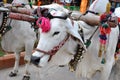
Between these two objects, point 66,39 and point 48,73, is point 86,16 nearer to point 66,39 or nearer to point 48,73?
point 66,39

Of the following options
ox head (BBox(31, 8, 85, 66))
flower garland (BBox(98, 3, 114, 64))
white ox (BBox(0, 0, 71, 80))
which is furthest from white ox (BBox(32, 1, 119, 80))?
white ox (BBox(0, 0, 71, 80))

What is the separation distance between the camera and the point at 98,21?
279 centimetres

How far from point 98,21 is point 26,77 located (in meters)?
1.99

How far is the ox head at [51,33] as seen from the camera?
256cm

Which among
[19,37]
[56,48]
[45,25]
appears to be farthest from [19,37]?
[45,25]

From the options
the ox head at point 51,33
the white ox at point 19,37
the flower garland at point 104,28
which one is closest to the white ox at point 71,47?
the ox head at point 51,33

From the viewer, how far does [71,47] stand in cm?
289

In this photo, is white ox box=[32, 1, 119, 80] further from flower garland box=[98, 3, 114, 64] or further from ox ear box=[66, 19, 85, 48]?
flower garland box=[98, 3, 114, 64]

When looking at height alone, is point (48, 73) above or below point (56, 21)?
below

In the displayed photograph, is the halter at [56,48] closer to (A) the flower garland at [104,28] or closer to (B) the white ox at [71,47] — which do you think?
(B) the white ox at [71,47]

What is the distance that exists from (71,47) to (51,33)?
41 cm

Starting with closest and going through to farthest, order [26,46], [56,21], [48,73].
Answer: [56,21], [26,46], [48,73]

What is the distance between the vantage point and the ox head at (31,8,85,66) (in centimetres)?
256

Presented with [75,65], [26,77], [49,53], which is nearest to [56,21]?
[49,53]
